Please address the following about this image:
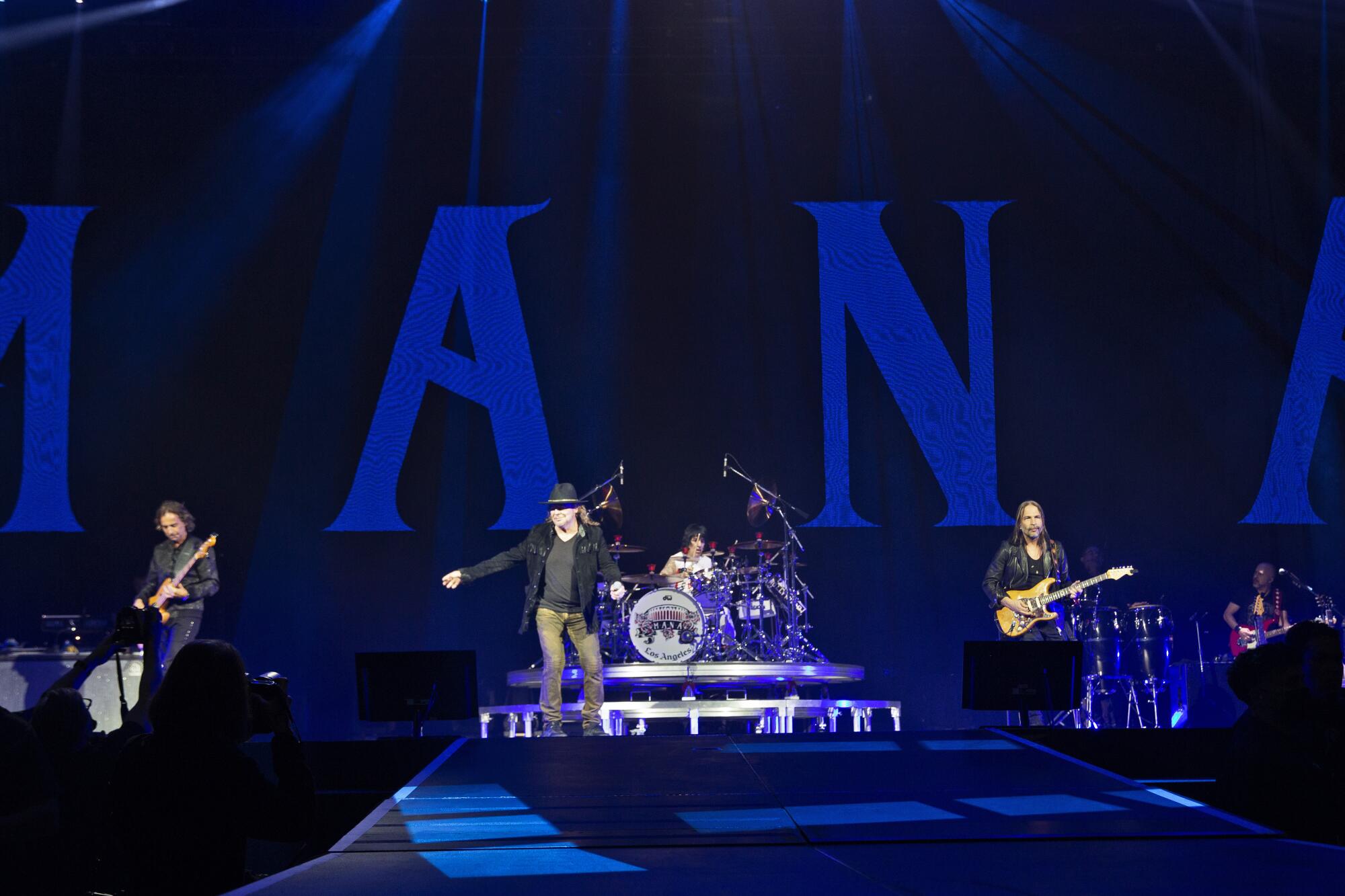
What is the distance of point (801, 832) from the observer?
12.5 feet

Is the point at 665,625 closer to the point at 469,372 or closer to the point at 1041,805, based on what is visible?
the point at 469,372

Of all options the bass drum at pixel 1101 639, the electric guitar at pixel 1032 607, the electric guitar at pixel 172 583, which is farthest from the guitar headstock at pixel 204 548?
the bass drum at pixel 1101 639

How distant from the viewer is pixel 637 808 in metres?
4.25

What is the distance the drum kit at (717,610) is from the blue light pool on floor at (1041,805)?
6.01 metres

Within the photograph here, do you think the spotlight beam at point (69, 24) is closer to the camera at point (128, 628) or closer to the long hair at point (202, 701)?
the camera at point (128, 628)

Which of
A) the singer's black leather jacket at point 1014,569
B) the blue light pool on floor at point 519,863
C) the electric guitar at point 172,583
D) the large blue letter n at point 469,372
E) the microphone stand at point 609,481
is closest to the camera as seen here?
the blue light pool on floor at point 519,863

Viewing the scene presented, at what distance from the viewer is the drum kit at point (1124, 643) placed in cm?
1102

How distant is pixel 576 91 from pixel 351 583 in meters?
5.08

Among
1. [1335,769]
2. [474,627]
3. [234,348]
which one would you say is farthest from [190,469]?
[1335,769]

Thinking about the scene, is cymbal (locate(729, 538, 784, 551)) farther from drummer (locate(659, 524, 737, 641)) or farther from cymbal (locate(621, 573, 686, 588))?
cymbal (locate(621, 573, 686, 588))

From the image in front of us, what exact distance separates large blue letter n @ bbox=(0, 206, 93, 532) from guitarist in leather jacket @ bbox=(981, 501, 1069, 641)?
26.5ft

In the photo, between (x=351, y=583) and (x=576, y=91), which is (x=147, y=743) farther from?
(x=576, y=91)

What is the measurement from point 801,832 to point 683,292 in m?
9.00

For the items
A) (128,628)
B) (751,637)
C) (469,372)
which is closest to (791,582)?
(751,637)
